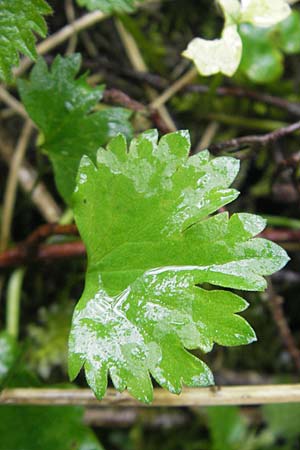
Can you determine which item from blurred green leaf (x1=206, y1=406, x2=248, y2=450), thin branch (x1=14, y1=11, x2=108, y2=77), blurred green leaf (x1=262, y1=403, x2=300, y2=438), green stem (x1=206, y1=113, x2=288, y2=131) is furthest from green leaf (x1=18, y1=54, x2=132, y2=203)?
blurred green leaf (x1=262, y1=403, x2=300, y2=438)

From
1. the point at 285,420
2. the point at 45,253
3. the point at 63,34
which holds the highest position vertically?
the point at 63,34

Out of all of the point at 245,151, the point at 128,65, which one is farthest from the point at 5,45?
the point at 128,65

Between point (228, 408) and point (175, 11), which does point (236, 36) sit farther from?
point (228, 408)

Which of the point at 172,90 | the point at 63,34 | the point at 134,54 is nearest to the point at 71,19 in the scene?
the point at 63,34

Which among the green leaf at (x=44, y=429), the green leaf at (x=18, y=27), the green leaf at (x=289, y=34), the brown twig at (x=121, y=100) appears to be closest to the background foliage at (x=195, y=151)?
the green leaf at (x=289, y=34)

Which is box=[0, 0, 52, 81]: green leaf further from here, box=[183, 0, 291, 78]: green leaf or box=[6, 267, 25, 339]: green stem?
box=[6, 267, 25, 339]: green stem

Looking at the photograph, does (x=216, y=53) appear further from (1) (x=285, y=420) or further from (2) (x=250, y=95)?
(1) (x=285, y=420)
